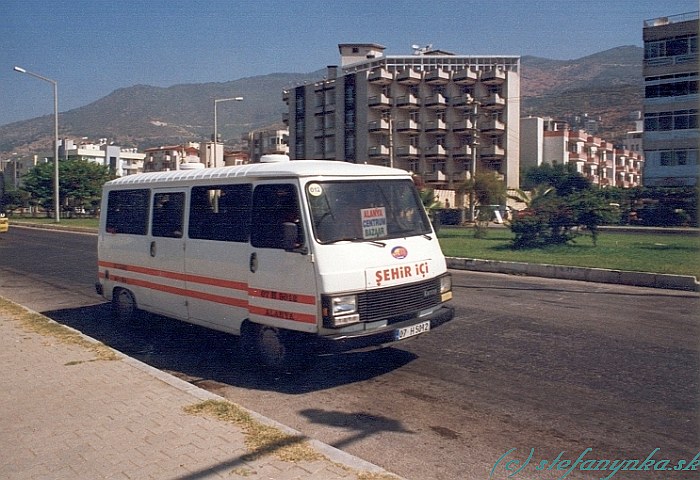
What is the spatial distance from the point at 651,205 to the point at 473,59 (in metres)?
36.5

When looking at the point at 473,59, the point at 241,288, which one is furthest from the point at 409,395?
the point at 473,59

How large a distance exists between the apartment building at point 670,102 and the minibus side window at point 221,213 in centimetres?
5525

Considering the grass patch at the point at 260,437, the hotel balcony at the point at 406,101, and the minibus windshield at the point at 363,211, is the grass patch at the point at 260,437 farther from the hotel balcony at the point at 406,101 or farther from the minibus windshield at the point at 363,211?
the hotel balcony at the point at 406,101

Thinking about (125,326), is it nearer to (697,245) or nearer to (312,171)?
(312,171)

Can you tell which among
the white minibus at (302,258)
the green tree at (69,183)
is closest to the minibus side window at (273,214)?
the white minibus at (302,258)

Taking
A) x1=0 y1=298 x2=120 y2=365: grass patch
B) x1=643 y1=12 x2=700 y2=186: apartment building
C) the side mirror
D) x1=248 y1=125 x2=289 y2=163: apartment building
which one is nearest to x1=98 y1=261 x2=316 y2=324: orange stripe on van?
the side mirror

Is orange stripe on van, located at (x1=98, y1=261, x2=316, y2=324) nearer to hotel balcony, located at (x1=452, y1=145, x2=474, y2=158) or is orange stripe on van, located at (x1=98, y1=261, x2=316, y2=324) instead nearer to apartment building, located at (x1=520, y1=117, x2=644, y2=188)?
hotel balcony, located at (x1=452, y1=145, x2=474, y2=158)

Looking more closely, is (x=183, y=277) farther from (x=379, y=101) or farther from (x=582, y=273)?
(x=379, y=101)

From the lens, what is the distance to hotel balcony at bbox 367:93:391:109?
73375mm

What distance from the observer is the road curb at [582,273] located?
46.1ft

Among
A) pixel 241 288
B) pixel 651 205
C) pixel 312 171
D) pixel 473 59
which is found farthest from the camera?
pixel 473 59

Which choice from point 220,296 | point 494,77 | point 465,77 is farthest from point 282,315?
point 494,77

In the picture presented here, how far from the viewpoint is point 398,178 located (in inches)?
308

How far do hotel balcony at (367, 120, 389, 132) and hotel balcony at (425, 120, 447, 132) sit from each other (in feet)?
15.6
